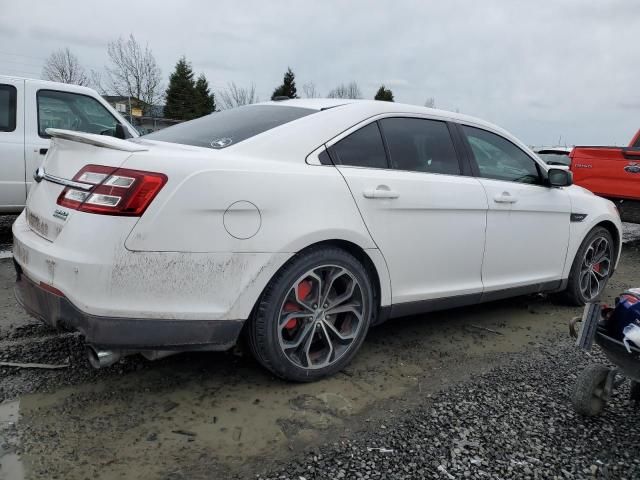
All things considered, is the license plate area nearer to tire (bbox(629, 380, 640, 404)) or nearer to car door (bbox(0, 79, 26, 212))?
tire (bbox(629, 380, 640, 404))

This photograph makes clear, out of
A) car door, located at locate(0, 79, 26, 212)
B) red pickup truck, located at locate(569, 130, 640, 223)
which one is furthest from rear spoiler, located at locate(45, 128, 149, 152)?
red pickup truck, located at locate(569, 130, 640, 223)

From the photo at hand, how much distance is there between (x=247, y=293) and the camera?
8.25 feet

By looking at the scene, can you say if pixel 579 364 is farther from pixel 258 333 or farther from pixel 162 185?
pixel 162 185

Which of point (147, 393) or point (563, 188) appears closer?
point (147, 393)

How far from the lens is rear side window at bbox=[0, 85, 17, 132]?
5707 millimetres

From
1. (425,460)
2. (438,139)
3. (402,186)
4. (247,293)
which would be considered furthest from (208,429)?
(438,139)

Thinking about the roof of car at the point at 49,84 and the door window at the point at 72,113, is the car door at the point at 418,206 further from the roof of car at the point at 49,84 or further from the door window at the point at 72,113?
the roof of car at the point at 49,84

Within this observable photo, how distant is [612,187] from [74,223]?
7231 millimetres

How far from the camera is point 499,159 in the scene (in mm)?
3920

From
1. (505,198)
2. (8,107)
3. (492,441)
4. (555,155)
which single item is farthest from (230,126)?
(555,155)

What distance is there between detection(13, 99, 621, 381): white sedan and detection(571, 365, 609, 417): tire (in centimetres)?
101

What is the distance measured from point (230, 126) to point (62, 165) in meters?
0.92

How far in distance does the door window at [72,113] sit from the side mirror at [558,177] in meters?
4.53

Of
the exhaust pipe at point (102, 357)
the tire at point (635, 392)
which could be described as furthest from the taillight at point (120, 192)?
the tire at point (635, 392)
